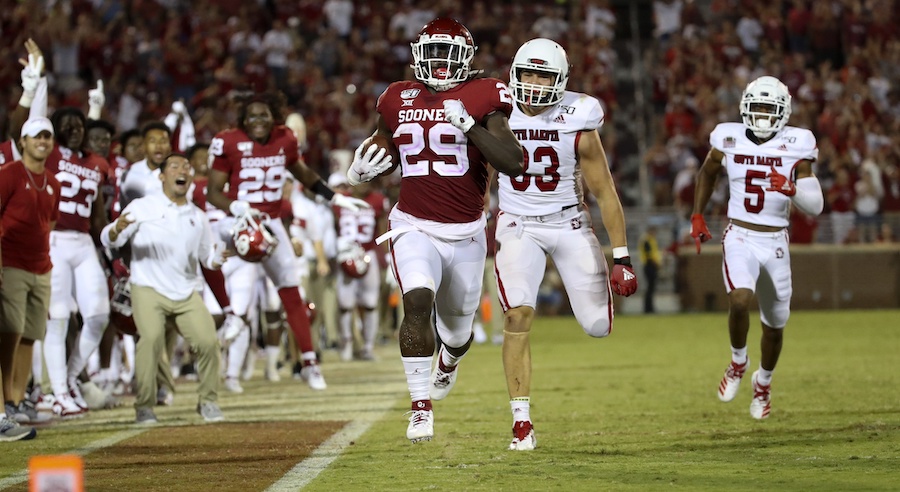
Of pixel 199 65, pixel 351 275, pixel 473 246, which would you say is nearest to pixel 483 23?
pixel 199 65

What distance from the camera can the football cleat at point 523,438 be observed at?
21.8ft

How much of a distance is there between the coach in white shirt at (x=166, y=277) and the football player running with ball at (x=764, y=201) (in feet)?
11.2

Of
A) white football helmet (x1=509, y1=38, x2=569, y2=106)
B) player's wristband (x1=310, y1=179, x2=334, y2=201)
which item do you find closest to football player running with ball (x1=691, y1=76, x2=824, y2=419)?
white football helmet (x1=509, y1=38, x2=569, y2=106)

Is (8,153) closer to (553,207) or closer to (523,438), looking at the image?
(553,207)

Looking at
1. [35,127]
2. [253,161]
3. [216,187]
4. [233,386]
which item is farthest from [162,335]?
[233,386]

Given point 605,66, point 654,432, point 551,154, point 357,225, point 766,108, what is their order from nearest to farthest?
point 551,154
point 654,432
point 766,108
point 357,225
point 605,66

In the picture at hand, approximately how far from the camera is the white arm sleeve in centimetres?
838

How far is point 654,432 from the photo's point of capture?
740cm

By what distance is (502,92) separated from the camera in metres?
6.55

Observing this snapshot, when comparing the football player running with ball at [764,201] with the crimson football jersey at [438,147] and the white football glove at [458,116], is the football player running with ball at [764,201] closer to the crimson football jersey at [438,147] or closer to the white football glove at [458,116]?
the crimson football jersey at [438,147]

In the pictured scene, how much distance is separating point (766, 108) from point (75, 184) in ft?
15.7

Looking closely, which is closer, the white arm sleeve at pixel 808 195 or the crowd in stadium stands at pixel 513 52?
the white arm sleeve at pixel 808 195

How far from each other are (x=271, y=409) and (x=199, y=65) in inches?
519

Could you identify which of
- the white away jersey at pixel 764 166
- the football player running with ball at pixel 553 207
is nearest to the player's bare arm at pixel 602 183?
the football player running with ball at pixel 553 207
